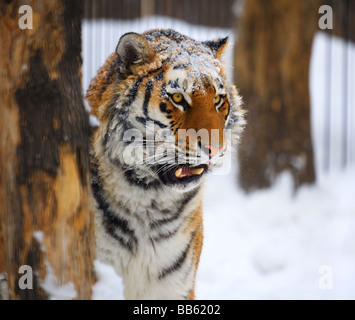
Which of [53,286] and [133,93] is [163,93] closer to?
[133,93]

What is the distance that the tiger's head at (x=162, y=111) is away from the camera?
2.19 metres

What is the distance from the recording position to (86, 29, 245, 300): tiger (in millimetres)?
2203

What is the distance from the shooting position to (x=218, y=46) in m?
2.49

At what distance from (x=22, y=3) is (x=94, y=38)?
2714 millimetres

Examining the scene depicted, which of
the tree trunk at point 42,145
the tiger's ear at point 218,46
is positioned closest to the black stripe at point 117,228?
the tree trunk at point 42,145

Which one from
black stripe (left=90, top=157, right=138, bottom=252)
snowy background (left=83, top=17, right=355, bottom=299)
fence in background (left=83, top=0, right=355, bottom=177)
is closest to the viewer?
black stripe (left=90, top=157, right=138, bottom=252)

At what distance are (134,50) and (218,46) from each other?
1.55 feet

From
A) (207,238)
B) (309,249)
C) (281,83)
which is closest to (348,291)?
(309,249)

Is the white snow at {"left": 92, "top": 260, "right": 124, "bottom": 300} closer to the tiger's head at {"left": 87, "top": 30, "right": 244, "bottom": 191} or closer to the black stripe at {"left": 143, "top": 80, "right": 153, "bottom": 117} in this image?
the tiger's head at {"left": 87, "top": 30, "right": 244, "bottom": 191}

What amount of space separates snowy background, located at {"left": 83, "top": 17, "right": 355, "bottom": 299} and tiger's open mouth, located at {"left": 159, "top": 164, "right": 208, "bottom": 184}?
3.68 feet

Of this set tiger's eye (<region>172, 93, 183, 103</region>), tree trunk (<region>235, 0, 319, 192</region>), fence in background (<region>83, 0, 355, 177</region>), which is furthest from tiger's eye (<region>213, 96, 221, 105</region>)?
tree trunk (<region>235, 0, 319, 192</region>)

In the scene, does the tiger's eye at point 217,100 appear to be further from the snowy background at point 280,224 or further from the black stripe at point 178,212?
the snowy background at point 280,224

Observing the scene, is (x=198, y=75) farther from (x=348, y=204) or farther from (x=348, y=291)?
(x=348, y=204)

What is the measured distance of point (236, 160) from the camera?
5.22 metres
